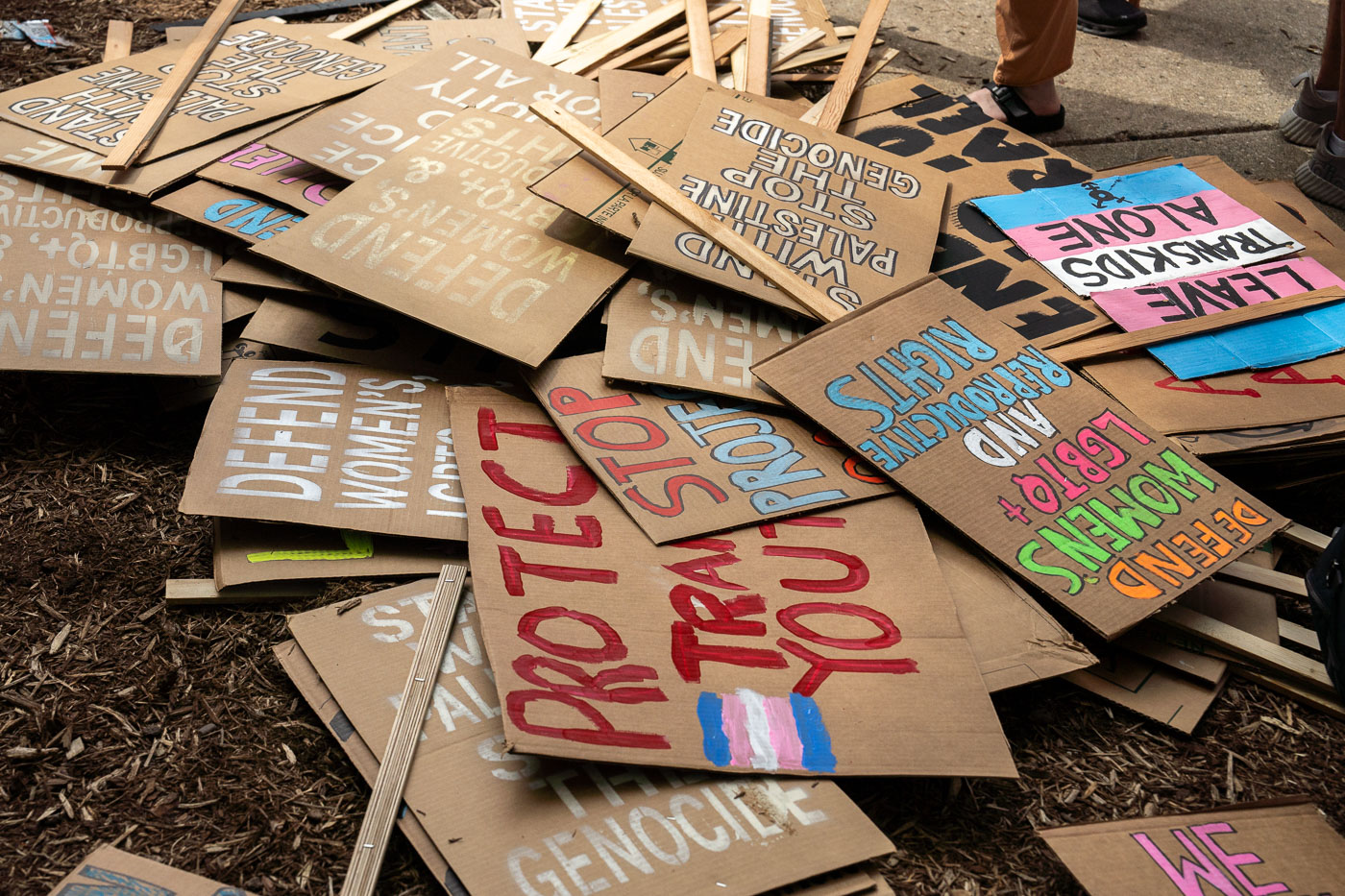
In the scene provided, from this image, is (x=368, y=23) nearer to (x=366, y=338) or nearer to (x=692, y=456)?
(x=366, y=338)

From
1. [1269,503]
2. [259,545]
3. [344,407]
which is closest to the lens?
[259,545]

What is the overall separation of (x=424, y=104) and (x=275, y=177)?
0.49m

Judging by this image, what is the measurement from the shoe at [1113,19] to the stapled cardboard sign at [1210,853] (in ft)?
12.0

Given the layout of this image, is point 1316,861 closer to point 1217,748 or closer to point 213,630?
point 1217,748

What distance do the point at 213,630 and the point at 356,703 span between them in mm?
420

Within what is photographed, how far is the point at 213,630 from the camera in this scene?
194 centimetres

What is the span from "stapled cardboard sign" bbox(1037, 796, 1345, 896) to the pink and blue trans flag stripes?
402 mm

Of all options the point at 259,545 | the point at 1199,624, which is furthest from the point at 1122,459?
the point at 259,545

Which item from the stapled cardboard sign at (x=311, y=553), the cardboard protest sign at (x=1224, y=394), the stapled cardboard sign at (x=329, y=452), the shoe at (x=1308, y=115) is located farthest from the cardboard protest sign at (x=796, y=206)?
the shoe at (x=1308, y=115)

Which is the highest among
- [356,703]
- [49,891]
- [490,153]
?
[490,153]

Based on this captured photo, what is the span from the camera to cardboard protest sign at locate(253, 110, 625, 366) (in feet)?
6.99

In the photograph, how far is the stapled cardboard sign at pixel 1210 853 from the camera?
5.16ft

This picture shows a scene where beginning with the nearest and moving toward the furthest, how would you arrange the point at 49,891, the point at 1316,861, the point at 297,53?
the point at 49,891, the point at 1316,861, the point at 297,53

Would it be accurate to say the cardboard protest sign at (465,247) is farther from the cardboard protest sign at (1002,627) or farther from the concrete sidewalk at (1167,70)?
the concrete sidewalk at (1167,70)
